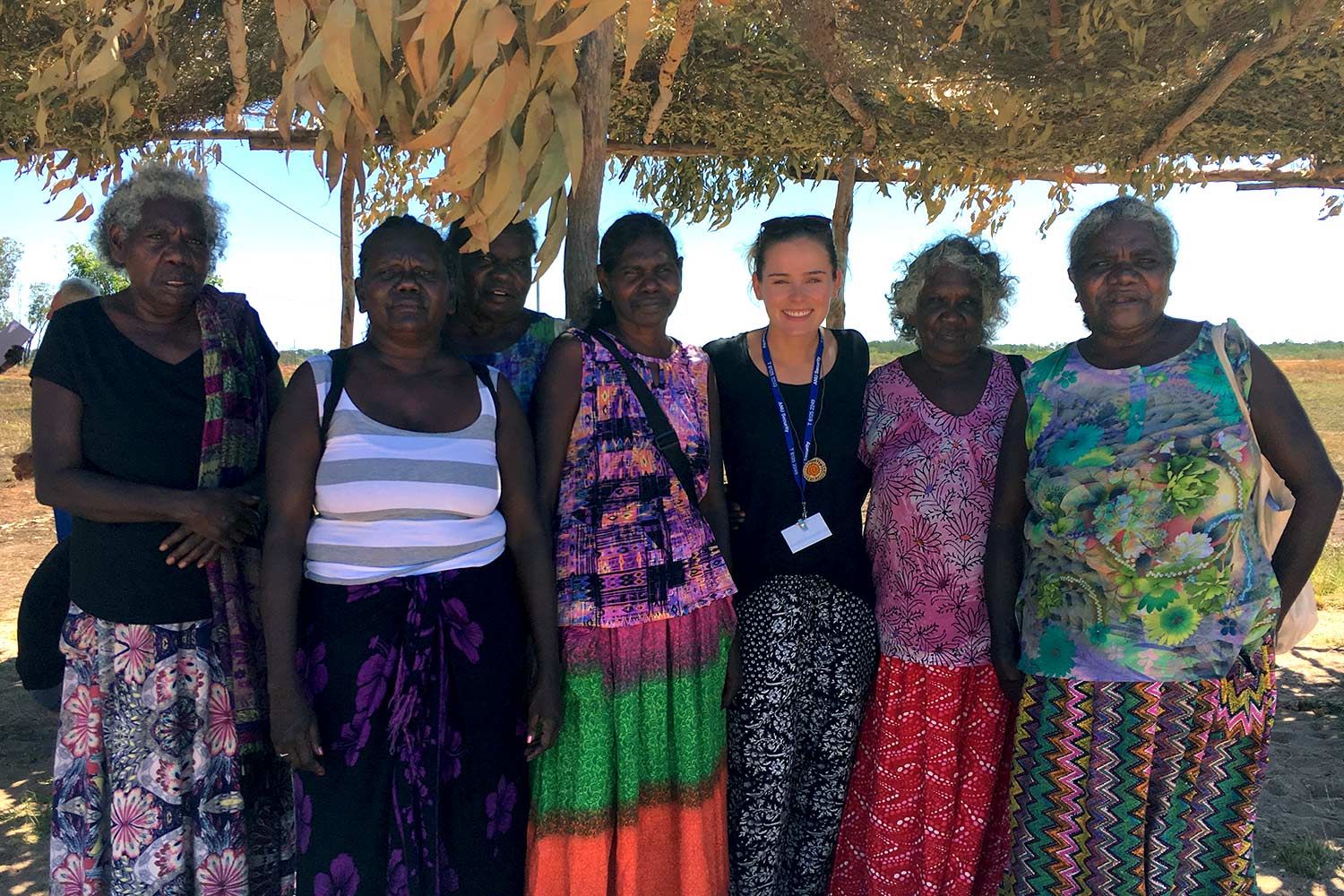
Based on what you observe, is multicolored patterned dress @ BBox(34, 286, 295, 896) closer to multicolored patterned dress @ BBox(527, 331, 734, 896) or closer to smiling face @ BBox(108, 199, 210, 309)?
smiling face @ BBox(108, 199, 210, 309)

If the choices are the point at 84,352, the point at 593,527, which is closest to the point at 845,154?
the point at 593,527

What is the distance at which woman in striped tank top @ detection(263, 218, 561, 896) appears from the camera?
2.04 m

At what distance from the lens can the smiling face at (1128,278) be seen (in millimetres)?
2203

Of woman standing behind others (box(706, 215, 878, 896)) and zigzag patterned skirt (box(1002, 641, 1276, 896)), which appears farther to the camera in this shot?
woman standing behind others (box(706, 215, 878, 896))

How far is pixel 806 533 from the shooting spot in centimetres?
255

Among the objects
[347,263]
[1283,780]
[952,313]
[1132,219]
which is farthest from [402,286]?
[1283,780]

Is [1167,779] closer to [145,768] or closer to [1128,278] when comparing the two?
[1128,278]

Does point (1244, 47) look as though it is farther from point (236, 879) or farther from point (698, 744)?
point (236, 879)

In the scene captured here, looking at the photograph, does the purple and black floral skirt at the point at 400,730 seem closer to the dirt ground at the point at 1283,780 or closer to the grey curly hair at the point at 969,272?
the grey curly hair at the point at 969,272

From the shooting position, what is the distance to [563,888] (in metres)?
2.28

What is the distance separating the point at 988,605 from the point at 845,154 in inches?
126

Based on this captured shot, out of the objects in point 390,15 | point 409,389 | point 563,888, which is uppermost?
point 390,15

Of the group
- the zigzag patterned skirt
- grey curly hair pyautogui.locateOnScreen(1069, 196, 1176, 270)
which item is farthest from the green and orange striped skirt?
grey curly hair pyautogui.locateOnScreen(1069, 196, 1176, 270)

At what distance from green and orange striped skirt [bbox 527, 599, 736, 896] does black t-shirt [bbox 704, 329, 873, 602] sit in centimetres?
30
